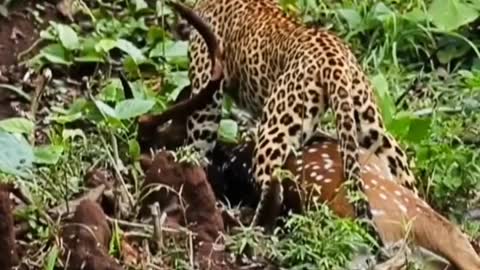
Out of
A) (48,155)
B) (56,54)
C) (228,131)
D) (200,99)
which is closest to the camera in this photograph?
(48,155)

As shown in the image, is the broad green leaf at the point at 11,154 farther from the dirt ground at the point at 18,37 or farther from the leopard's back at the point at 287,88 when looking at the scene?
the dirt ground at the point at 18,37

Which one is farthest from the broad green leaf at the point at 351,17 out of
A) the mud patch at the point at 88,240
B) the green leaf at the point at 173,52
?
the mud patch at the point at 88,240

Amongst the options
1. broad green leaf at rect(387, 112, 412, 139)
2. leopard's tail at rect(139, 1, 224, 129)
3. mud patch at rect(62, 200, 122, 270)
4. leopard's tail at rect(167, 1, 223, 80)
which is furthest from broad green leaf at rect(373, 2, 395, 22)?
mud patch at rect(62, 200, 122, 270)

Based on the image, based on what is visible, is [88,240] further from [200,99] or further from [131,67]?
[131,67]

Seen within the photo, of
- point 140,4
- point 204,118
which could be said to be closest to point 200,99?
point 204,118

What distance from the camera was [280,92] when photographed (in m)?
6.22

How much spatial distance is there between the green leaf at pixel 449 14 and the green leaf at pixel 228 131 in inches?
57.7

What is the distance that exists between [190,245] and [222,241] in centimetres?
21

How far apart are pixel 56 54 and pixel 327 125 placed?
1.83 meters

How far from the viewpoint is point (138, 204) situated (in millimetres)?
5656

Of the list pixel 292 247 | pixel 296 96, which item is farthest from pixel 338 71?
pixel 292 247

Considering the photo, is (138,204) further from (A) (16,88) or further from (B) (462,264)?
(A) (16,88)

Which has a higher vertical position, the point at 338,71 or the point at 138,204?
the point at 338,71

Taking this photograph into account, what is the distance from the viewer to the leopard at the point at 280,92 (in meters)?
5.86
